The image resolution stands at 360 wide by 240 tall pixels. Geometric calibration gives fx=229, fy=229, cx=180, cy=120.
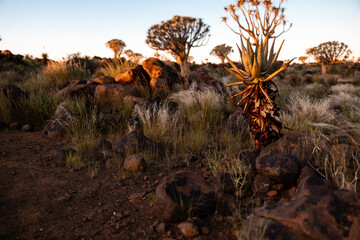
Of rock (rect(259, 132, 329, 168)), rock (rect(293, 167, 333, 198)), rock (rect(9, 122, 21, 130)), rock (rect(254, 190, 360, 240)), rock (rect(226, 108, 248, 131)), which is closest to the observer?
rock (rect(254, 190, 360, 240))

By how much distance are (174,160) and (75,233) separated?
1794mm

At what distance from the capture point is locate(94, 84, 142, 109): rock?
6327 millimetres

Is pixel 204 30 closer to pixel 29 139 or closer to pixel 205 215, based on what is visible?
pixel 29 139

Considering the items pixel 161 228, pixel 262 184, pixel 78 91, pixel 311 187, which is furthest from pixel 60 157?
pixel 78 91

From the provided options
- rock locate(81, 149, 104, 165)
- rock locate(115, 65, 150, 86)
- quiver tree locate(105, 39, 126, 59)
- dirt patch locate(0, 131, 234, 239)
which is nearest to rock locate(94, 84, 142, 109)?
rock locate(115, 65, 150, 86)

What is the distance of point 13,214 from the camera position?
7.27 ft

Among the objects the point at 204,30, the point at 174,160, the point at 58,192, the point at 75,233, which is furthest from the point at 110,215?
the point at 204,30

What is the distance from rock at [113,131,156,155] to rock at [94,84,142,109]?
104 inches

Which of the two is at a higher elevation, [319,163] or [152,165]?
[319,163]

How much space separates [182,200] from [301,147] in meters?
1.68

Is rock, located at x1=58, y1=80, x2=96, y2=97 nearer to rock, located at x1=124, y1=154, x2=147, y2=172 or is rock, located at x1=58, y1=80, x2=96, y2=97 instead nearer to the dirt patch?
the dirt patch

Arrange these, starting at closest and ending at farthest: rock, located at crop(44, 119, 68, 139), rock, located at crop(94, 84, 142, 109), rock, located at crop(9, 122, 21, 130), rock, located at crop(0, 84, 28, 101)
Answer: rock, located at crop(44, 119, 68, 139), rock, located at crop(9, 122, 21, 130), rock, located at crop(0, 84, 28, 101), rock, located at crop(94, 84, 142, 109)

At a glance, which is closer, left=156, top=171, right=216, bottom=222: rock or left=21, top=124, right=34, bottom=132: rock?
left=156, top=171, right=216, bottom=222: rock

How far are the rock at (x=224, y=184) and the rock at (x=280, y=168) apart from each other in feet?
1.12
